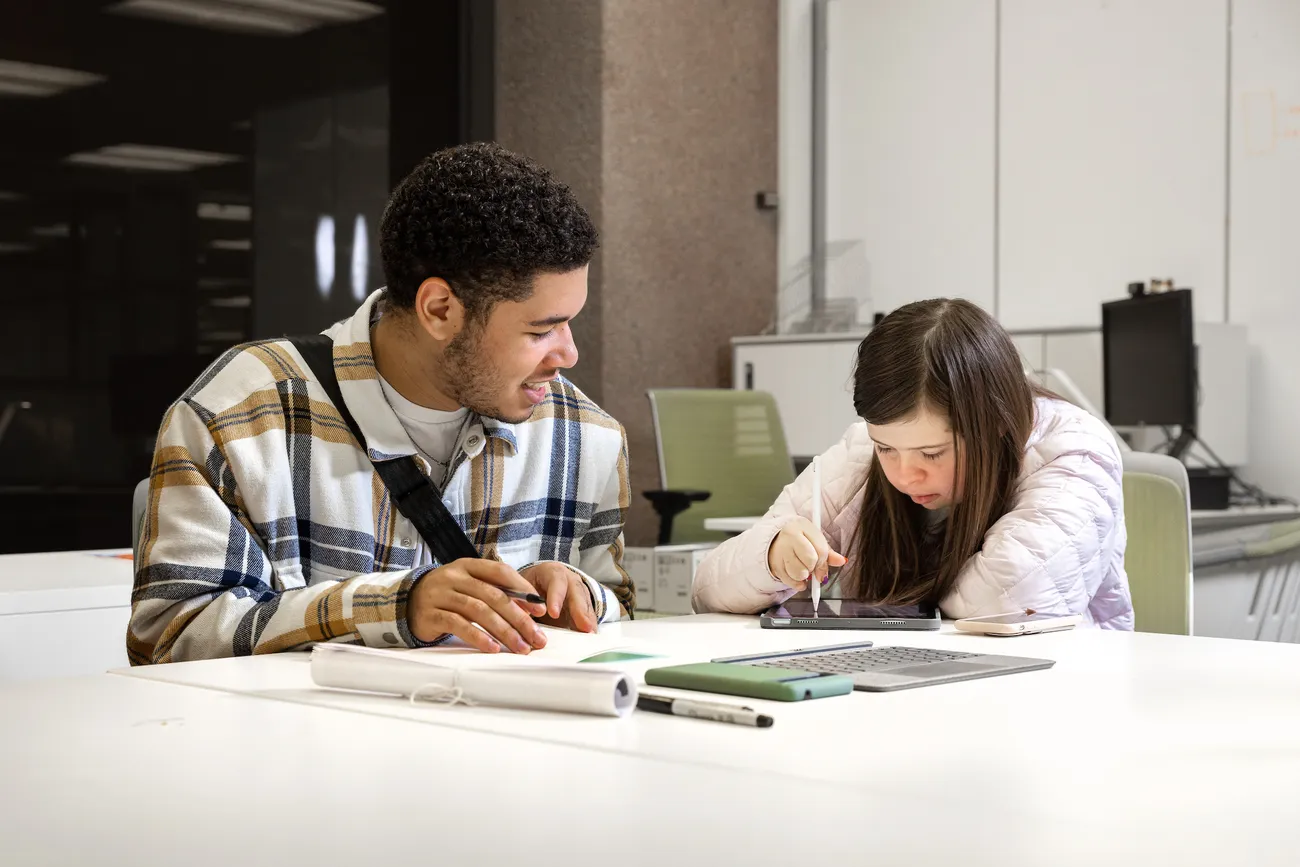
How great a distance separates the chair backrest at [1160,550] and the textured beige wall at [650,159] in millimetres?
3365

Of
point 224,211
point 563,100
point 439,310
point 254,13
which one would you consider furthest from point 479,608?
point 563,100

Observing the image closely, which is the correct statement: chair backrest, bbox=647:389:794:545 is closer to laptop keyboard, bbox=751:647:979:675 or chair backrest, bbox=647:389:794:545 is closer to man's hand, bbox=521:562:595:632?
man's hand, bbox=521:562:595:632

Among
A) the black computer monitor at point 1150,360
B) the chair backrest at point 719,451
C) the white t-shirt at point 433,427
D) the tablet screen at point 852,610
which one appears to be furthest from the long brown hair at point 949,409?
the chair backrest at point 719,451

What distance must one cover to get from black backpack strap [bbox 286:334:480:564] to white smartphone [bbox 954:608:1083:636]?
22.7 inches

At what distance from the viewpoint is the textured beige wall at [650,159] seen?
5.26 meters

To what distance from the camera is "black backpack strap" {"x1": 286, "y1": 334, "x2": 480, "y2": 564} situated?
5.08 feet

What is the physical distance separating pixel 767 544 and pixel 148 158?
3.31 m

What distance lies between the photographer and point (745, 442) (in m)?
4.73

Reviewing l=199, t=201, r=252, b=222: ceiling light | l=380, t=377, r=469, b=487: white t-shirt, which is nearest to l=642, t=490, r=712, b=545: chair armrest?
l=199, t=201, r=252, b=222: ceiling light

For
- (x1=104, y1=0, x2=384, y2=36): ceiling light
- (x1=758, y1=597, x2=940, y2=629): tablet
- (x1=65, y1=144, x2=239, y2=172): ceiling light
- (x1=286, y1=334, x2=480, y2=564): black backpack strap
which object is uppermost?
(x1=104, y1=0, x2=384, y2=36): ceiling light

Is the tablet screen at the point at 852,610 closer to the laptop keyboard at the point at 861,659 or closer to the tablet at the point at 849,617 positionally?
the tablet at the point at 849,617

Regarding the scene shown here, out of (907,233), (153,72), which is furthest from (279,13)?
(907,233)

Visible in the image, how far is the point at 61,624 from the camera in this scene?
201 cm

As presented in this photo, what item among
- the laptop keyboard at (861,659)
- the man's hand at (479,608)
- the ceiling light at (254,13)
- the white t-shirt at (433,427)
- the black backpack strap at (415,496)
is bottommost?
the laptop keyboard at (861,659)
